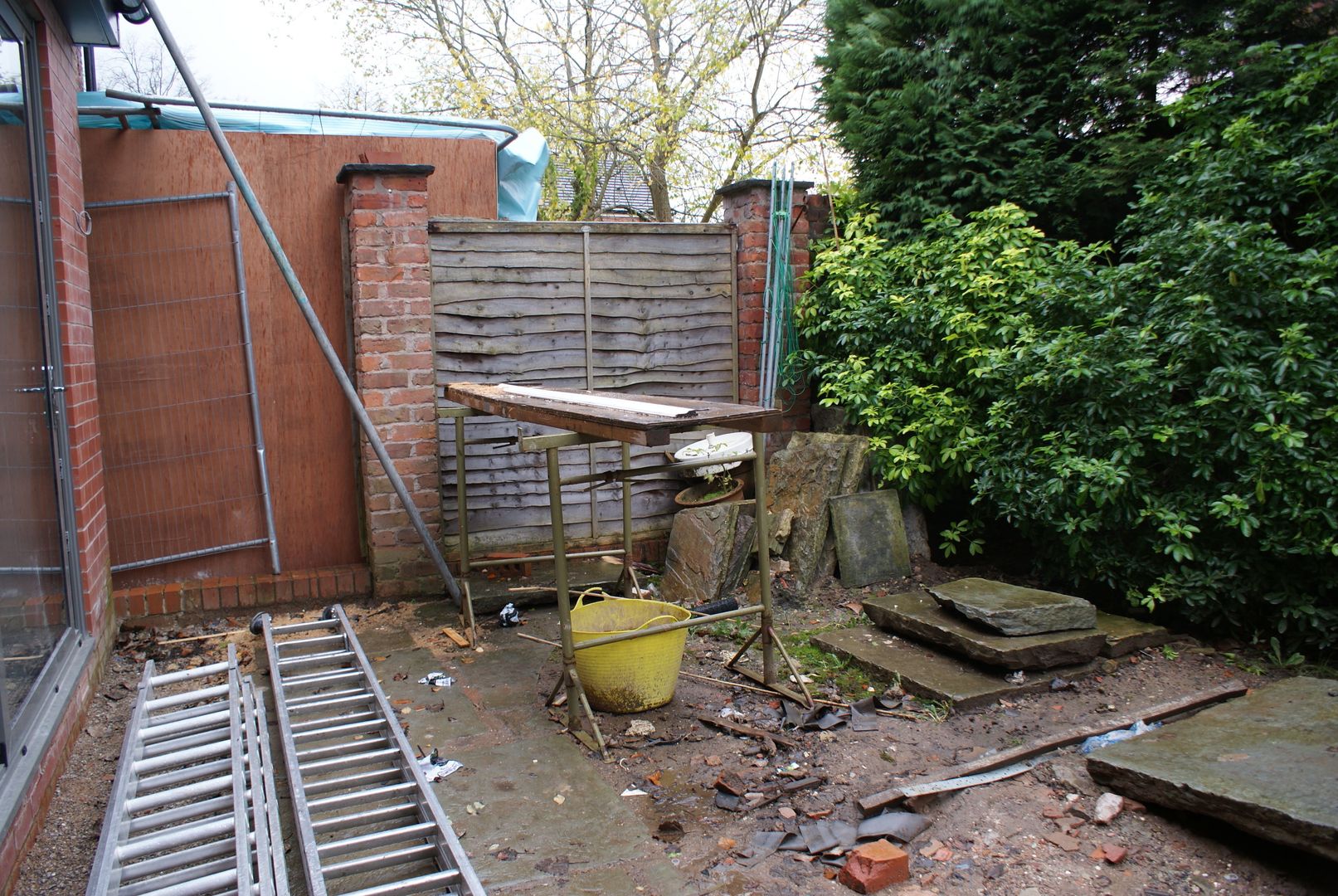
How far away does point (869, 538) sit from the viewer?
217 inches

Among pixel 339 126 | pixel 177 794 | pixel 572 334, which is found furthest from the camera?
pixel 339 126

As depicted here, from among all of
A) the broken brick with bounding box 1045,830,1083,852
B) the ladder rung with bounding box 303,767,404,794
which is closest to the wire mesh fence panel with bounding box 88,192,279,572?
the ladder rung with bounding box 303,767,404,794

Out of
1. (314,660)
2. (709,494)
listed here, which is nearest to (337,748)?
(314,660)

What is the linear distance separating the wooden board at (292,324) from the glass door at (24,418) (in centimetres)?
129

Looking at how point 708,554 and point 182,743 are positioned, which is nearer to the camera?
point 182,743

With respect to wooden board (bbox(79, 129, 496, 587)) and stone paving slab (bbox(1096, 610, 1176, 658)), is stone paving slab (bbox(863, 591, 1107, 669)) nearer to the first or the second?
stone paving slab (bbox(1096, 610, 1176, 658))

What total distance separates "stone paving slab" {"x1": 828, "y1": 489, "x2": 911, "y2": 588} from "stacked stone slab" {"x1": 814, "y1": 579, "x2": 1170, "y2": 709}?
33.8 inches

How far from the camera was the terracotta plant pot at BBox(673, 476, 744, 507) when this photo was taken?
19.0 feet

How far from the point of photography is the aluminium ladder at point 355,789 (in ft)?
8.44

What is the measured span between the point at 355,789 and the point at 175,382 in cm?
302

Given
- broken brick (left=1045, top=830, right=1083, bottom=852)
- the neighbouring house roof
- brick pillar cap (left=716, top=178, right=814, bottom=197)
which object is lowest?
broken brick (left=1045, top=830, right=1083, bottom=852)

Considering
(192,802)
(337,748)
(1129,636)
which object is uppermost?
(1129,636)

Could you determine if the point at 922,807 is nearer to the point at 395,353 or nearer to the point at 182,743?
the point at 182,743

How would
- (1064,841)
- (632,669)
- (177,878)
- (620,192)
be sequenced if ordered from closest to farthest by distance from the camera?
(177,878)
(1064,841)
(632,669)
(620,192)
